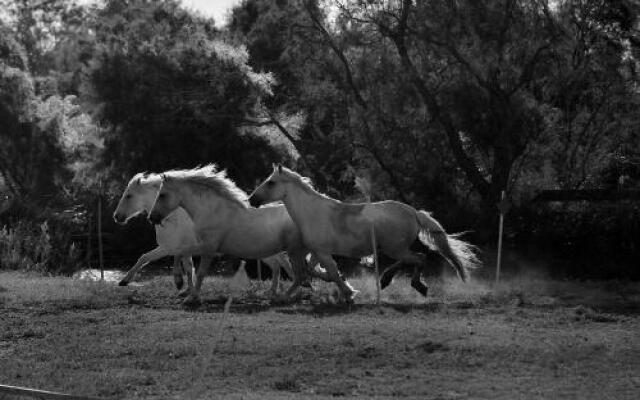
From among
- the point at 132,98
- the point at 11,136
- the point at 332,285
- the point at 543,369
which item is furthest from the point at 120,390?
the point at 11,136

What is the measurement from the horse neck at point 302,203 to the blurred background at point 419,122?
24.0ft

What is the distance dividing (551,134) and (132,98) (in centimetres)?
1227

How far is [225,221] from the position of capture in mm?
17375

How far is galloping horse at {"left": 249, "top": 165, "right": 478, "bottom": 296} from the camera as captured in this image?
663 inches

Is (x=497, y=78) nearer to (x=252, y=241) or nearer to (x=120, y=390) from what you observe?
(x=252, y=241)

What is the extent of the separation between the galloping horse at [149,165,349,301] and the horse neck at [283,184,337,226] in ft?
1.73

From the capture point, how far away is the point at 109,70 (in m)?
30.5

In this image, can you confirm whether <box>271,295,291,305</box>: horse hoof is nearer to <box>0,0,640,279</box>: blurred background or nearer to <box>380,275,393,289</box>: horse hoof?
<box>380,275,393,289</box>: horse hoof

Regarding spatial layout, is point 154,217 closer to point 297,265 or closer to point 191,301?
point 191,301

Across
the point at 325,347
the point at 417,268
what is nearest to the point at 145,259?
the point at 417,268

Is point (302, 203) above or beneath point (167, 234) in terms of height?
above

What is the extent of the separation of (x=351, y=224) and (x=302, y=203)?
2.96 feet

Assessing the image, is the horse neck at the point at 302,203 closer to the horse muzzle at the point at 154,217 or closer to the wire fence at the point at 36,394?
the horse muzzle at the point at 154,217

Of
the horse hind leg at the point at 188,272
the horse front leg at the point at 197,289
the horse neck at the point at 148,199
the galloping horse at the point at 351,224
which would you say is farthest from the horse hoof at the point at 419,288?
the horse neck at the point at 148,199
